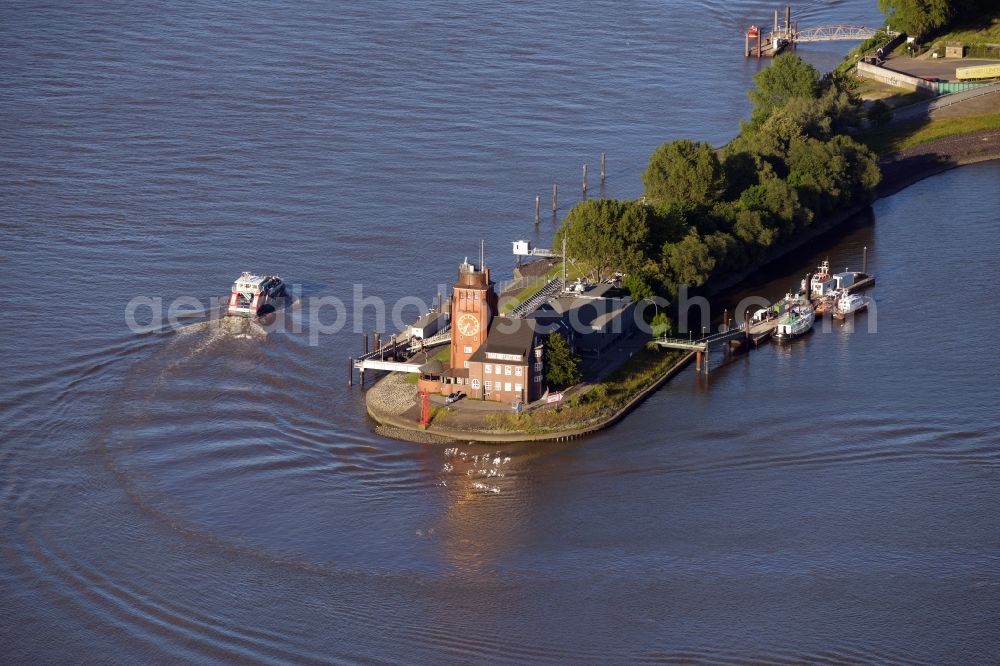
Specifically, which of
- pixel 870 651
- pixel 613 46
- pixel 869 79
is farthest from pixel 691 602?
pixel 613 46

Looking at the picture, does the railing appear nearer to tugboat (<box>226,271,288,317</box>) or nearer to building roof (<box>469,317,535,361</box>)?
building roof (<box>469,317,535,361</box>)

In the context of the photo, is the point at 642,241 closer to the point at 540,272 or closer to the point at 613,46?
the point at 540,272

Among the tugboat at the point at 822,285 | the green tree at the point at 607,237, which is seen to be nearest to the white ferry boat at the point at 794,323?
the tugboat at the point at 822,285

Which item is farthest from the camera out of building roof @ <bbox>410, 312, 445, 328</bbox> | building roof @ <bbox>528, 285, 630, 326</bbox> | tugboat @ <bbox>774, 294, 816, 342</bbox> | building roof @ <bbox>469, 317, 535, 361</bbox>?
tugboat @ <bbox>774, 294, 816, 342</bbox>

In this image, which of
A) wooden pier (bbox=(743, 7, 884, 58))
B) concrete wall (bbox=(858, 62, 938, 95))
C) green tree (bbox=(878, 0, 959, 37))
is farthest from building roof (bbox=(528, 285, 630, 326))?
wooden pier (bbox=(743, 7, 884, 58))

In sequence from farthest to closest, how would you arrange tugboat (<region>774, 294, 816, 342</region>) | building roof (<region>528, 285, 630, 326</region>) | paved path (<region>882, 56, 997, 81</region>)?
paved path (<region>882, 56, 997, 81</region>), tugboat (<region>774, 294, 816, 342</region>), building roof (<region>528, 285, 630, 326</region>)

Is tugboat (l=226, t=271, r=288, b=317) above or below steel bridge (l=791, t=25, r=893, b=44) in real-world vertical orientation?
below
